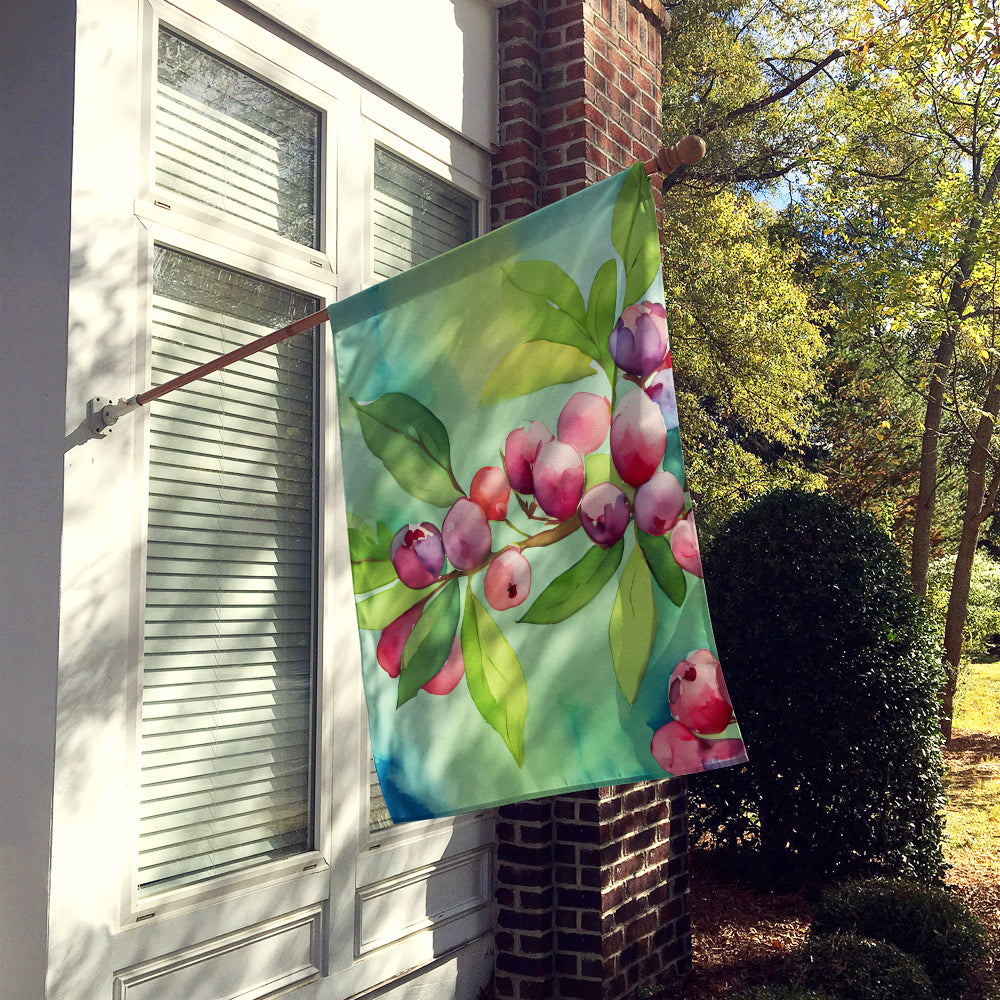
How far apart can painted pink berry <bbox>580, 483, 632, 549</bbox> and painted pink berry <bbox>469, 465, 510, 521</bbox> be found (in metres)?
0.18

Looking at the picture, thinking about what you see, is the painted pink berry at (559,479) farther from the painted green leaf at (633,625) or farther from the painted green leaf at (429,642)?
the painted green leaf at (429,642)

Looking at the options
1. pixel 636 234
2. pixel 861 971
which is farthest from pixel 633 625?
pixel 861 971

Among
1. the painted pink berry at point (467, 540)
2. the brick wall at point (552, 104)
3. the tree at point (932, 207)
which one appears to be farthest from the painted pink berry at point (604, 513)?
the tree at point (932, 207)

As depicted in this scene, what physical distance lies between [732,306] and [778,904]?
25.6ft

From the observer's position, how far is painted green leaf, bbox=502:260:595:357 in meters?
2.24

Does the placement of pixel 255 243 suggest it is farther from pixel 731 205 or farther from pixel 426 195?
pixel 731 205

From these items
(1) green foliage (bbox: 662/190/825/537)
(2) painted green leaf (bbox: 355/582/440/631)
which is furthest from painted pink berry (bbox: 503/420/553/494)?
(1) green foliage (bbox: 662/190/825/537)

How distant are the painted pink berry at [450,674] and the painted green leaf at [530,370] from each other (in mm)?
569

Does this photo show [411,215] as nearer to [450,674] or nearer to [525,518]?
[525,518]

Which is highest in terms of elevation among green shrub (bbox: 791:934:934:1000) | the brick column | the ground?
the brick column

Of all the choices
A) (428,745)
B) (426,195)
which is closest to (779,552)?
(426,195)

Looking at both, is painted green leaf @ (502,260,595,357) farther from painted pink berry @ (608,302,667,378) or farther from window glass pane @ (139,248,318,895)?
window glass pane @ (139,248,318,895)

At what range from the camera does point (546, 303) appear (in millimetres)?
2258

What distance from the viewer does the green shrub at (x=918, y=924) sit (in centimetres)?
433
